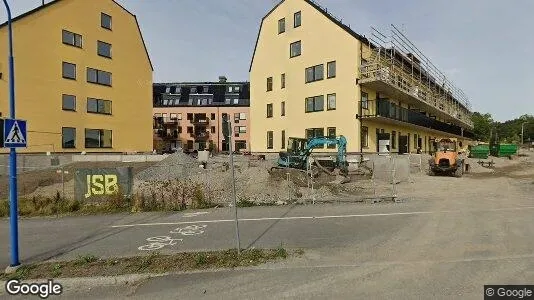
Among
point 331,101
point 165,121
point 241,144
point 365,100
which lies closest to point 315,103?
point 331,101

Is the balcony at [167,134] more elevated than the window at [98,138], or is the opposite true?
the balcony at [167,134]

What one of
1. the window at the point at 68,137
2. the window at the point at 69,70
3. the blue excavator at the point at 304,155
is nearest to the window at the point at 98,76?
the window at the point at 69,70

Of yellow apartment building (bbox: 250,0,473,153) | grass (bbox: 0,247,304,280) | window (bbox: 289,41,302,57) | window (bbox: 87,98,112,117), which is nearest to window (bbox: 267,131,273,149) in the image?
yellow apartment building (bbox: 250,0,473,153)

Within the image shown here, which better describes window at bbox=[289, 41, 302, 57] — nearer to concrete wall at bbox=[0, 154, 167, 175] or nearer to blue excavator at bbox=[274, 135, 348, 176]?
blue excavator at bbox=[274, 135, 348, 176]

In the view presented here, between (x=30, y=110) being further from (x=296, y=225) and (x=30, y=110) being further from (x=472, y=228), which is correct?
(x=472, y=228)

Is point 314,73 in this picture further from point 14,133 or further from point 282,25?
point 14,133

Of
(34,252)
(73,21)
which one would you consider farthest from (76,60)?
(34,252)

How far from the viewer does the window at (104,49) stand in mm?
36219

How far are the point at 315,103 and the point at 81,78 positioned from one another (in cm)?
2249

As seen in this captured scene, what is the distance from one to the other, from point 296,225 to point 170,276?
457 centimetres

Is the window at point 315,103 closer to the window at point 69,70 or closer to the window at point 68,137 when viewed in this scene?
the window at point 68,137

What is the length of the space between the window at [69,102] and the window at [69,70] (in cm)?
184

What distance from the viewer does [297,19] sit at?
34250 millimetres

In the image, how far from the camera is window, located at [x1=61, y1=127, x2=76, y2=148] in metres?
32.5
